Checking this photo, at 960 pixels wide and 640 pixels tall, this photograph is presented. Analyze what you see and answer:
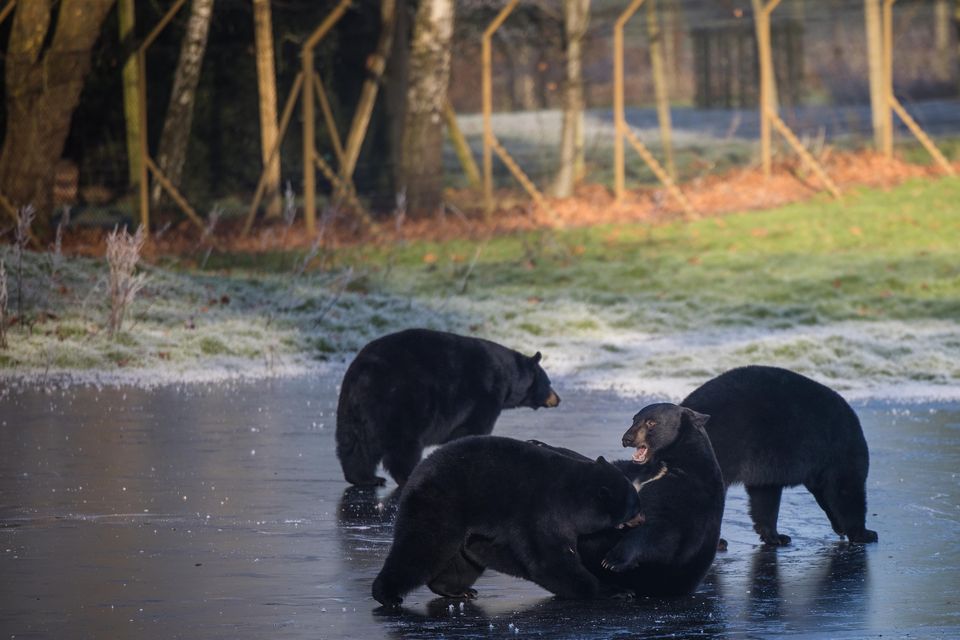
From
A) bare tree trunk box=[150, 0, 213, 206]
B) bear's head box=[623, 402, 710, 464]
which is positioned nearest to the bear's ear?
bear's head box=[623, 402, 710, 464]

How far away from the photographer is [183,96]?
2586 cm

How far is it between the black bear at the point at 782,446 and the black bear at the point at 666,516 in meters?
0.69

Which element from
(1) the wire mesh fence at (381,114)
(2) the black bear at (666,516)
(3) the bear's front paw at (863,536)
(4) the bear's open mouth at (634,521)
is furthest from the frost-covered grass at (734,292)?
(4) the bear's open mouth at (634,521)

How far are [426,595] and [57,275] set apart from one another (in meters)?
11.4

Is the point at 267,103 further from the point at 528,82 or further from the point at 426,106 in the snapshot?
the point at 528,82

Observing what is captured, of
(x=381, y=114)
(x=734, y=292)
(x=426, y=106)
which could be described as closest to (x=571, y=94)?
(x=426, y=106)

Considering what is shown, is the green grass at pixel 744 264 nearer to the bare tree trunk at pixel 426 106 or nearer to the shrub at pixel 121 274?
the bare tree trunk at pixel 426 106

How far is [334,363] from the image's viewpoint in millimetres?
15680

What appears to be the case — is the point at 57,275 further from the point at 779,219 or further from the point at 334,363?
the point at 779,219

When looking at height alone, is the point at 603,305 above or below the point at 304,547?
below

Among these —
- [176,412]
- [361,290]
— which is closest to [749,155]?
[361,290]

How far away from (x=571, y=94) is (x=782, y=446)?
20909mm

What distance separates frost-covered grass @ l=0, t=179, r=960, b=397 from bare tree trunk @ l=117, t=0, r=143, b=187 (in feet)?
9.14

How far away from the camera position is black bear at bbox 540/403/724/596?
7.14 meters
